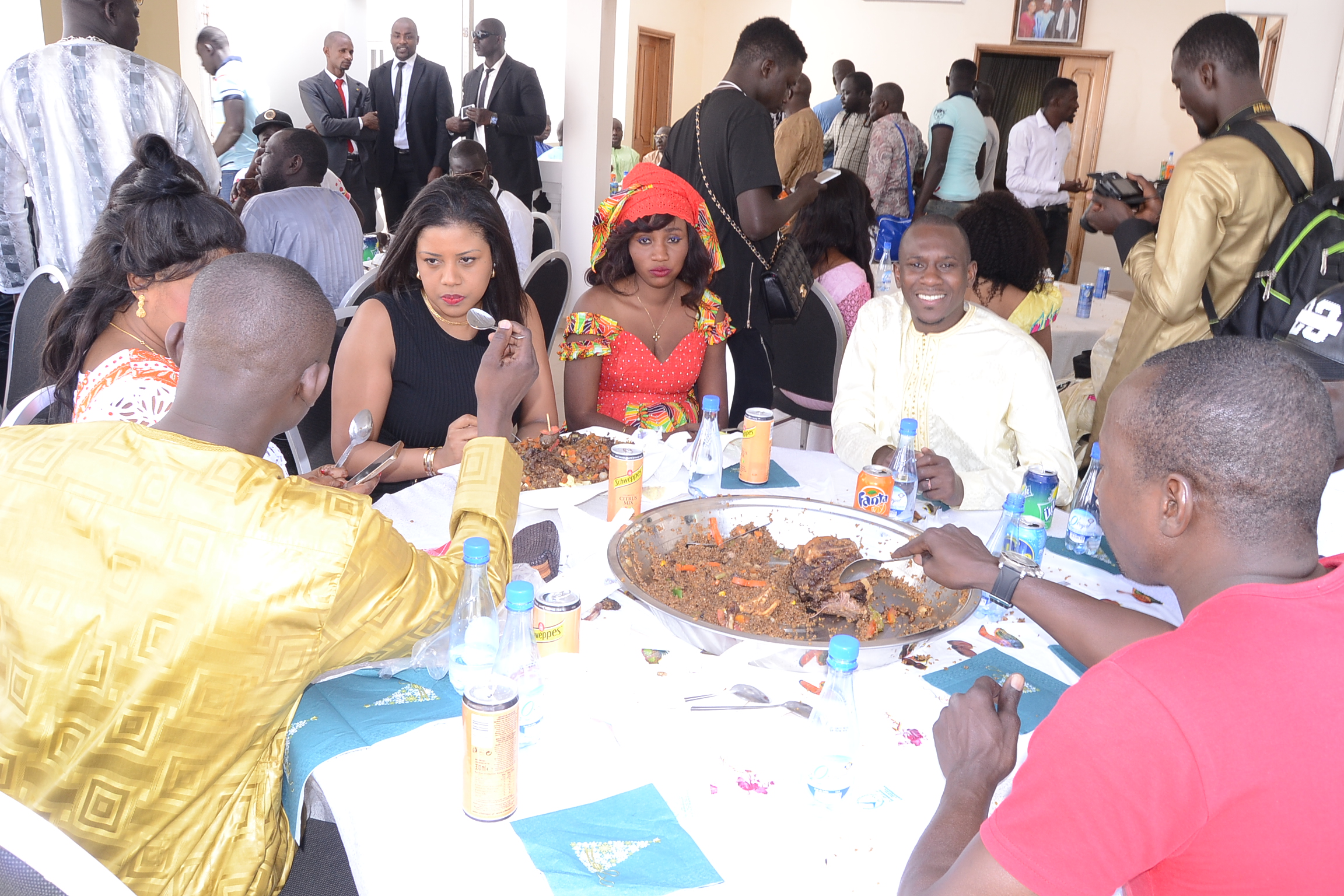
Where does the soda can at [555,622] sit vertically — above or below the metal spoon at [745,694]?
above

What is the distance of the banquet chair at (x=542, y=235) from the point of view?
6008 mm

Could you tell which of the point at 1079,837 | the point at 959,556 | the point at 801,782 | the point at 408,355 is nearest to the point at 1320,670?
the point at 1079,837

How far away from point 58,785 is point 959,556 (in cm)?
147

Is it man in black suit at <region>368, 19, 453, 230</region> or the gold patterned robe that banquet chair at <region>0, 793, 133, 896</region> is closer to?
the gold patterned robe

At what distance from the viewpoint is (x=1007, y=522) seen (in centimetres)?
214

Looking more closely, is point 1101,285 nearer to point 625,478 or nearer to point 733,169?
point 733,169

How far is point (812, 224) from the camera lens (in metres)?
4.48

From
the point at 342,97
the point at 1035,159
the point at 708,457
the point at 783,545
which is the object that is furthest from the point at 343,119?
the point at 783,545

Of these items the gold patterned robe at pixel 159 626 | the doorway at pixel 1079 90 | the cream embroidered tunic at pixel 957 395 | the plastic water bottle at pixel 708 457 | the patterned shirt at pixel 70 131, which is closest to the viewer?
the gold patterned robe at pixel 159 626

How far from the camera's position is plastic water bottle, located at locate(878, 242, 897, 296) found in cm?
560

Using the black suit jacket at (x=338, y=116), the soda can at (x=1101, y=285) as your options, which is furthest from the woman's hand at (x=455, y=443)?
the black suit jacket at (x=338, y=116)

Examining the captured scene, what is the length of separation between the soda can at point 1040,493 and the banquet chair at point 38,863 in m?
1.87

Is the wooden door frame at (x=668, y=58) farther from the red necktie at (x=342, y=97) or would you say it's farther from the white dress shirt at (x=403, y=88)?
the red necktie at (x=342, y=97)

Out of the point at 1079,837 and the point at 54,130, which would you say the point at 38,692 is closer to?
the point at 1079,837
